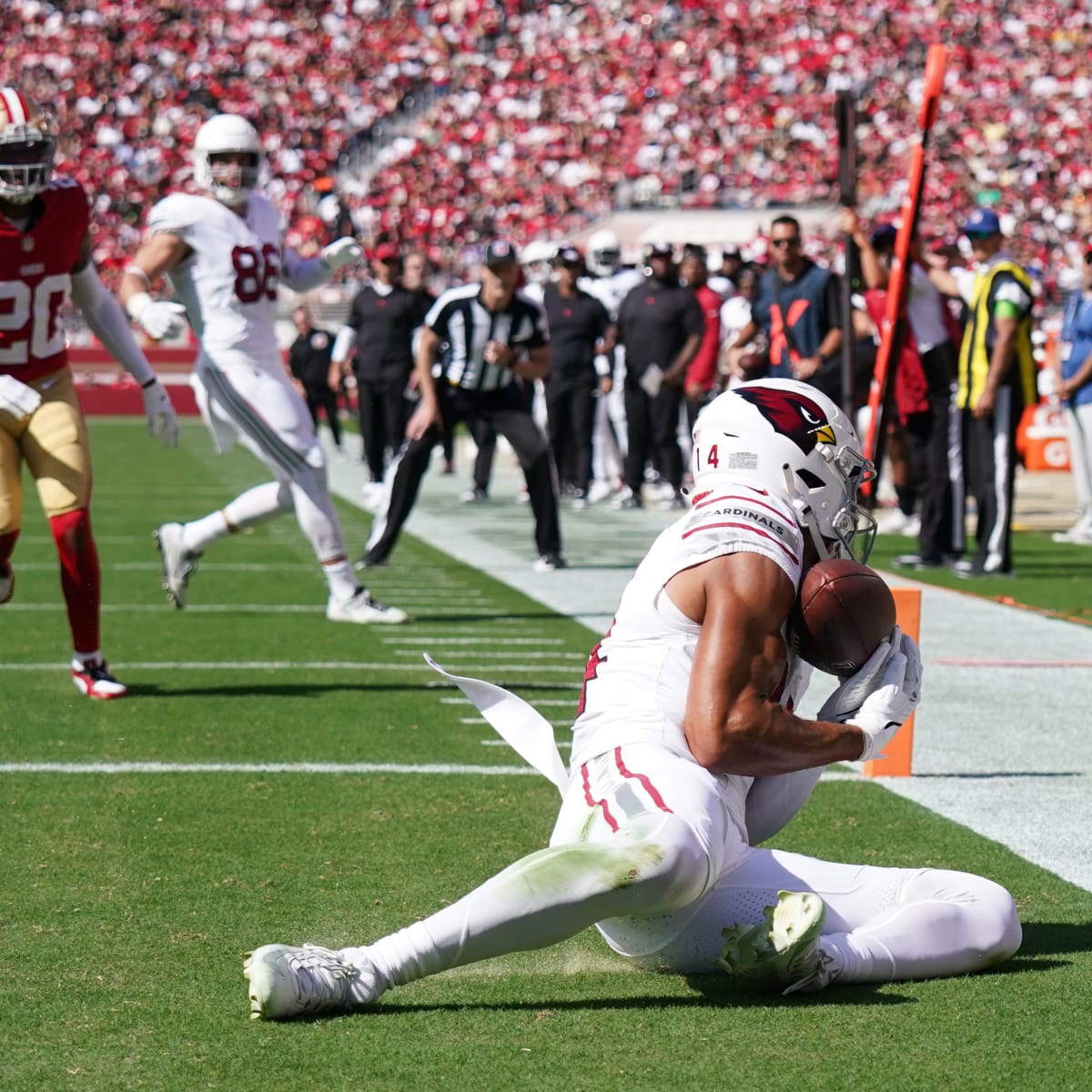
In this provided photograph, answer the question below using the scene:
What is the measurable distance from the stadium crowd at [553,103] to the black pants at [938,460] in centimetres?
2021

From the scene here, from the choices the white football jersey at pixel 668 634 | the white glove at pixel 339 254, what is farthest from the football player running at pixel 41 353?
the white football jersey at pixel 668 634

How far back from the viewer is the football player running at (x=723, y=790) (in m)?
3.30

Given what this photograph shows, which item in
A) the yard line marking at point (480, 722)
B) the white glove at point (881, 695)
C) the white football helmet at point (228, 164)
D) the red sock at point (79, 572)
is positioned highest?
the white football helmet at point (228, 164)

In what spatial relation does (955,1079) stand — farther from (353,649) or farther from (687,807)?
(353,649)

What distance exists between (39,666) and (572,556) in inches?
210

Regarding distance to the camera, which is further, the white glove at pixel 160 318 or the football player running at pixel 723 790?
the white glove at pixel 160 318

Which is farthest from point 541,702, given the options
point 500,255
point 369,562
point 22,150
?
point 500,255

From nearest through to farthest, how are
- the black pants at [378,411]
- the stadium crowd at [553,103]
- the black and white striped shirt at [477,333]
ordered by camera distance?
the black and white striped shirt at [477,333]
the black pants at [378,411]
the stadium crowd at [553,103]

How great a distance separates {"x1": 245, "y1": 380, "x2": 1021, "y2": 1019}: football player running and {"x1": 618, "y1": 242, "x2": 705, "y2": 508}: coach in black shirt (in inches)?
471

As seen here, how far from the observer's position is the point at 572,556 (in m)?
12.6

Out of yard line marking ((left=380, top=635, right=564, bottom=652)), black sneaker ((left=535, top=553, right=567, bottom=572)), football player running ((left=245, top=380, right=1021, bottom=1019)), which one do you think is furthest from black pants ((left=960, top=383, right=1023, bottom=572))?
football player running ((left=245, top=380, right=1021, bottom=1019))

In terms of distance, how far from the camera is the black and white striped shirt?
36.3 ft

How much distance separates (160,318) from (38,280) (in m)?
0.86

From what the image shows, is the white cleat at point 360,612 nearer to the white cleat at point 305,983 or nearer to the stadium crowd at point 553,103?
the white cleat at point 305,983
